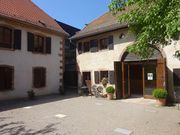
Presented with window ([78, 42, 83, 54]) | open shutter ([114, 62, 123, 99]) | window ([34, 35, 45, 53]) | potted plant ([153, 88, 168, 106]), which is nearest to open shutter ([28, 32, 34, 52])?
window ([34, 35, 45, 53])

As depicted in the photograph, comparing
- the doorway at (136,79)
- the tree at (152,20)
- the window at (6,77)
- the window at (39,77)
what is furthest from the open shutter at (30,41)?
the tree at (152,20)

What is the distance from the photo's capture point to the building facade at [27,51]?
41.8ft

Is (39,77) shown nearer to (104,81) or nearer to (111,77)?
(104,81)

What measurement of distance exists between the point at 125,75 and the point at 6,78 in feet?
26.3

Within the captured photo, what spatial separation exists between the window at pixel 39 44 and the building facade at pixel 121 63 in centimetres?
263

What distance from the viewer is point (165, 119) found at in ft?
25.3

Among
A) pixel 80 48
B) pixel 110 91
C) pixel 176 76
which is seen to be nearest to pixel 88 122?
pixel 110 91

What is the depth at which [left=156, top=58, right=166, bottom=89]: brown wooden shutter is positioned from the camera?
11109mm

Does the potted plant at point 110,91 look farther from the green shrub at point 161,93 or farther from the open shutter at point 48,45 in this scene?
the open shutter at point 48,45

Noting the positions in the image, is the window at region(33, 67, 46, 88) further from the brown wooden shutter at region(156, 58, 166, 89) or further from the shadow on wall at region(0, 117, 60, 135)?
the brown wooden shutter at region(156, 58, 166, 89)

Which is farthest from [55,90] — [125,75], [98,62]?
[125,75]

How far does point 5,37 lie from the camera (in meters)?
12.8

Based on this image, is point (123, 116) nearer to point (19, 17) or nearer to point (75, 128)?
point (75, 128)

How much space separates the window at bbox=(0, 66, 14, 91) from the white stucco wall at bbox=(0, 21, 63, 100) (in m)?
0.27
